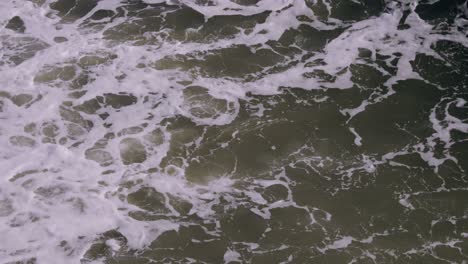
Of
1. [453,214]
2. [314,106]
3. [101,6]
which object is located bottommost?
[453,214]

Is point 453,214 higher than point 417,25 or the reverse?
the reverse

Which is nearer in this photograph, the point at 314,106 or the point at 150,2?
the point at 314,106

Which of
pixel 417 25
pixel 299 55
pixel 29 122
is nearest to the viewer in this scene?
pixel 29 122

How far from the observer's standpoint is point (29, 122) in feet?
27.2

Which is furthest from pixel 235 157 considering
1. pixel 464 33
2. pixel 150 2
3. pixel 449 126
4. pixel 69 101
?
pixel 464 33

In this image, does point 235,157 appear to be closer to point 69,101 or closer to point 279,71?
point 279,71

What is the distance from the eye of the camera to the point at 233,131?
8.34m

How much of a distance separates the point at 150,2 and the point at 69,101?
3.48 meters

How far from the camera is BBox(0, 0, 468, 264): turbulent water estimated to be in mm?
6809

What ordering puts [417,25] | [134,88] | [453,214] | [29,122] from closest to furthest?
1. [453,214]
2. [29,122]
3. [134,88]
4. [417,25]

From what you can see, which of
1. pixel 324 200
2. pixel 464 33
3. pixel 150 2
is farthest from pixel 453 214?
pixel 150 2

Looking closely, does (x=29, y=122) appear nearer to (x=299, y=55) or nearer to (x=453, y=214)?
(x=299, y=55)

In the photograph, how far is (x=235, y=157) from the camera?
7.89m

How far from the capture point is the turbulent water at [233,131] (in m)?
6.81
